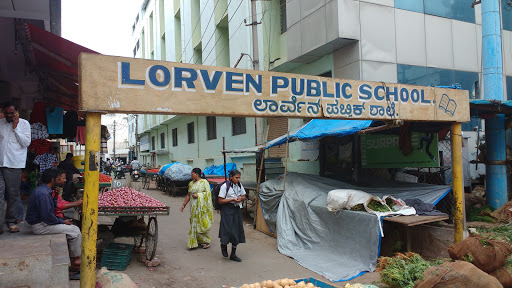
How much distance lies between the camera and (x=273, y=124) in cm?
1475

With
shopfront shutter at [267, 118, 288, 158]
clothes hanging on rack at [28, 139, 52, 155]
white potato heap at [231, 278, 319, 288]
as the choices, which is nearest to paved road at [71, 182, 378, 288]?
white potato heap at [231, 278, 319, 288]

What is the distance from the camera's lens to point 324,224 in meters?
7.58

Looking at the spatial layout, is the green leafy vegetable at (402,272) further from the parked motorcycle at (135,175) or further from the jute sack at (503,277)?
the parked motorcycle at (135,175)

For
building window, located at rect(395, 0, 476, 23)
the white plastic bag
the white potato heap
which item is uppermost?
building window, located at rect(395, 0, 476, 23)

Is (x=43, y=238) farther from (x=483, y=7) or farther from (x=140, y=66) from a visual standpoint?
(x=483, y=7)

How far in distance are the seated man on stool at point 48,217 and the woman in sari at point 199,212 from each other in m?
2.77

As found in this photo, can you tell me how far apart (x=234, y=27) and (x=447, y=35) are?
9.41m

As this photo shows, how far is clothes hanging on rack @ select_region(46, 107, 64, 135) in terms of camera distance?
8.41 m

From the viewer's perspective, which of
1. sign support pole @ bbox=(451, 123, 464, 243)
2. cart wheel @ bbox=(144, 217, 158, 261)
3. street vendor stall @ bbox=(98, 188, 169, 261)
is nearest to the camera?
street vendor stall @ bbox=(98, 188, 169, 261)

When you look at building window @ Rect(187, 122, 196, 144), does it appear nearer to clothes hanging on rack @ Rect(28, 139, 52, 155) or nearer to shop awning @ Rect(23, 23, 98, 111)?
shop awning @ Rect(23, 23, 98, 111)

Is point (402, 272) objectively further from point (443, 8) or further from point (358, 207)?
point (443, 8)

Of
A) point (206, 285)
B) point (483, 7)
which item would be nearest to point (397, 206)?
point (206, 285)

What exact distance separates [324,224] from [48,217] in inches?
206

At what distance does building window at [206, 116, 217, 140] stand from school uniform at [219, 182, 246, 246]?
13689 mm
